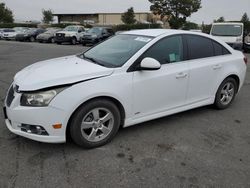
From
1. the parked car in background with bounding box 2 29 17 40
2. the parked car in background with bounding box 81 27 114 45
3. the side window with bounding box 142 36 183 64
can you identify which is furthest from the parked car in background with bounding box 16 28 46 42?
the side window with bounding box 142 36 183 64

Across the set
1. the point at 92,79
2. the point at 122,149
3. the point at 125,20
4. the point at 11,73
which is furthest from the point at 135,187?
the point at 125,20

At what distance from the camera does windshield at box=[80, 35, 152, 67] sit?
3.83 m

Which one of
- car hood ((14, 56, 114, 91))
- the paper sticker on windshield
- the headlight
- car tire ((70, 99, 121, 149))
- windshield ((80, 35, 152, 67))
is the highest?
the paper sticker on windshield

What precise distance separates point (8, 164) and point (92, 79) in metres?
1.42

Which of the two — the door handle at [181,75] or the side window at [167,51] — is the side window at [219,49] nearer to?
the side window at [167,51]

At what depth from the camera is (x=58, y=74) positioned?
3.38 m

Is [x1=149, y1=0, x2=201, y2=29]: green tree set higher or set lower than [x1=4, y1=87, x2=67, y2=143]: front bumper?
higher

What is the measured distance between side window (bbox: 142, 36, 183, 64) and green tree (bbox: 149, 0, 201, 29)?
38014 millimetres

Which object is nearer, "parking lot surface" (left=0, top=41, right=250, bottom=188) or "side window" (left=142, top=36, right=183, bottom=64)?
"parking lot surface" (left=0, top=41, right=250, bottom=188)

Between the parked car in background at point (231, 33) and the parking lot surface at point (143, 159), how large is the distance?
12.9 m

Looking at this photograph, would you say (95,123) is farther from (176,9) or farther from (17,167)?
(176,9)

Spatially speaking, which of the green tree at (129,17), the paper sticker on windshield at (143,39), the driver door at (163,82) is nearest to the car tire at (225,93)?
the driver door at (163,82)

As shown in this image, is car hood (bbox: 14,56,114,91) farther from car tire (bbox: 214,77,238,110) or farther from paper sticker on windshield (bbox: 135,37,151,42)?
car tire (bbox: 214,77,238,110)

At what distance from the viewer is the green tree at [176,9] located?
40.3m
